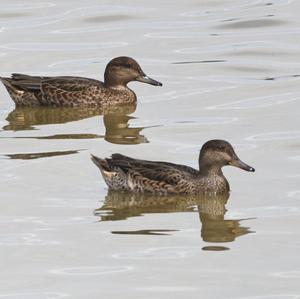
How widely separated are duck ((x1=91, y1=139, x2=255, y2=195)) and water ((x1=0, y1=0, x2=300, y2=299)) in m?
0.16

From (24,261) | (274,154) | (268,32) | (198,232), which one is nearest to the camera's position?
(24,261)

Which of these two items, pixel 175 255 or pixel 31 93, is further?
pixel 31 93

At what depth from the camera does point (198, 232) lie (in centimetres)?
1481

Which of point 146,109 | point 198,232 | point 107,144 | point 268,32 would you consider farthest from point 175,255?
point 268,32

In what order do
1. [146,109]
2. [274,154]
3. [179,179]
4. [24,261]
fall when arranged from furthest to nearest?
[146,109]
[274,154]
[179,179]
[24,261]

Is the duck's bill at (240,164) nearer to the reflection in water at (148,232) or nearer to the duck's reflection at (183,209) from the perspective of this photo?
the duck's reflection at (183,209)

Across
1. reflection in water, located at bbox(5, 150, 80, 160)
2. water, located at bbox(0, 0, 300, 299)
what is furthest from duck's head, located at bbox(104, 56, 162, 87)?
reflection in water, located at bbox(5, 150, 80, 160)

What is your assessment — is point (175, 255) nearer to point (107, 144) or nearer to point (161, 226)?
point (161, 226)

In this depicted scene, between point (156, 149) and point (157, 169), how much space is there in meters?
1.83

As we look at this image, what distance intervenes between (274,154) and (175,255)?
14.0 feet

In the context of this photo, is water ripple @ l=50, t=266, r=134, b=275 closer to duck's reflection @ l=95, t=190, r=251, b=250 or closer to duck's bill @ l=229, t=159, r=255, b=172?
duck's reflection @ l=95, t=190, r=251, b=250

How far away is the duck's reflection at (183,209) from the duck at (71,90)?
5.58m

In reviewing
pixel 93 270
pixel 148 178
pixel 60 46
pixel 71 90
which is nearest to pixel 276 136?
pixel 148 178

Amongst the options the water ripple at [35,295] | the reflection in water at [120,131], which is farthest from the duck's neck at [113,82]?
the water ripple at [35,295]
